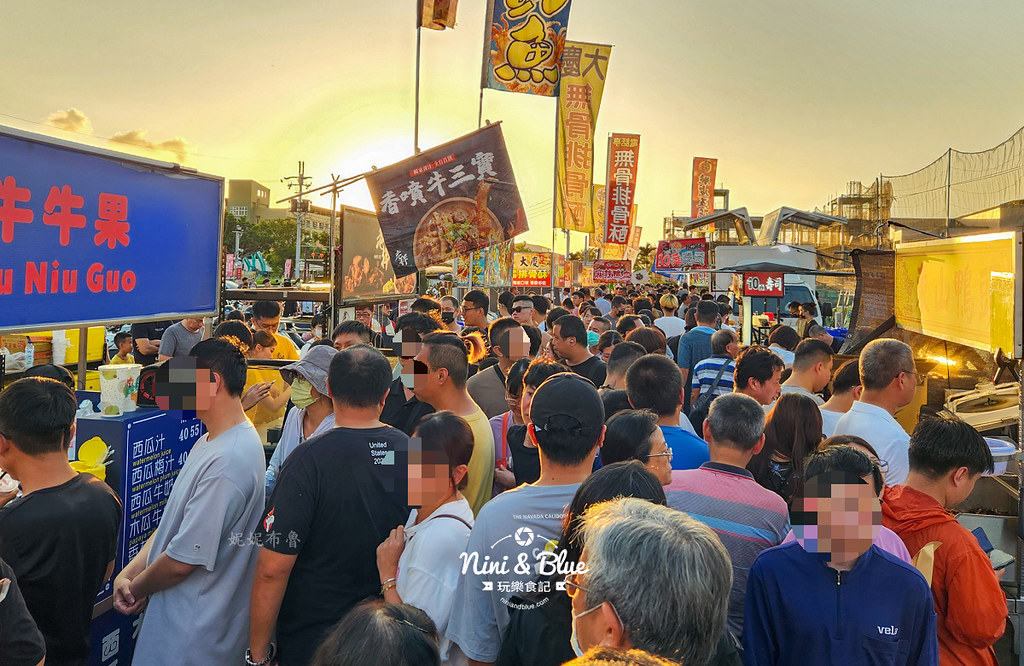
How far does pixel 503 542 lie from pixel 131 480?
7.13 feet

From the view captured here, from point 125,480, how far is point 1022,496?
461cm

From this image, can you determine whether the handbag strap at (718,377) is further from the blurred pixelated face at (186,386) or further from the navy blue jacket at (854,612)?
the blurred pixelated face at (186,386)

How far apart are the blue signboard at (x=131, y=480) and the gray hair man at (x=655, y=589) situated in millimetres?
2682

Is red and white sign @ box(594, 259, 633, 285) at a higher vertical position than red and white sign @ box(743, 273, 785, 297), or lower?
higher

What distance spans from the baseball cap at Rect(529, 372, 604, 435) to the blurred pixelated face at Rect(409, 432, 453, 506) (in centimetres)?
38

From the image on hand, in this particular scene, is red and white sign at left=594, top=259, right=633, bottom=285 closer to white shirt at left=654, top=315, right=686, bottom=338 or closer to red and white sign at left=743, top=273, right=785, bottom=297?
red and white sign at left=743, top=273, right=785, bottom=297

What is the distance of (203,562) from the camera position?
2.92m

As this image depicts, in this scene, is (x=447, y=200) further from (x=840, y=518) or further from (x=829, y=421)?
(x=840, y=518)

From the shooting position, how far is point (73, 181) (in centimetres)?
363

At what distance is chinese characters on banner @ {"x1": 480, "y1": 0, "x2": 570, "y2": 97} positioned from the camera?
11.0 metres

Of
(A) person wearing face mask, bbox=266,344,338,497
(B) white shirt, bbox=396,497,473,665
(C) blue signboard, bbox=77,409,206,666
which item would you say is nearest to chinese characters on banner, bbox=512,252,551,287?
(A) person wearing face mask, bbox=266,344,338,497

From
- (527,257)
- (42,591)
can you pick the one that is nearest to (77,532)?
(42,591)

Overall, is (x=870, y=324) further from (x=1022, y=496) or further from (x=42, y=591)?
(x=42, y=591)

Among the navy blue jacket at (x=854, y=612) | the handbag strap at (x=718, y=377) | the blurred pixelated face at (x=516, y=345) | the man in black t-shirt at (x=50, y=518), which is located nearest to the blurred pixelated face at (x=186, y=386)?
the man in black t-shirt at (x=50, y=518)
